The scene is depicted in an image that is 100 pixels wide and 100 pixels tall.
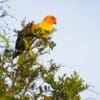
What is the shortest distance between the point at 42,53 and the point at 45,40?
2.08 ft

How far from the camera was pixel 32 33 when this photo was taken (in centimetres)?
638

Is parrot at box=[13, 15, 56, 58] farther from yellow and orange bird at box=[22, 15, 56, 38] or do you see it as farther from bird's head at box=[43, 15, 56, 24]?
bird's head at box=[43, 15, 56, 24]

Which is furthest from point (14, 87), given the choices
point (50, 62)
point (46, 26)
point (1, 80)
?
point (46, 26)

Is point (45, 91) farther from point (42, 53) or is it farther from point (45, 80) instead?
point (42, 53)

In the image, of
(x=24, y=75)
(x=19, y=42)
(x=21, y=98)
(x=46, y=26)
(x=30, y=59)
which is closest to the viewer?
(x=21, y=98)

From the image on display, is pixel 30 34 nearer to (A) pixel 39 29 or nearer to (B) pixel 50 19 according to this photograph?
(A) pixel 39 29

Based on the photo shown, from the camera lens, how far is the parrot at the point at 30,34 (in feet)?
19.1

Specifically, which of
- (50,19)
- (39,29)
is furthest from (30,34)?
(50,19)

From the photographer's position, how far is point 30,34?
6.28 metres

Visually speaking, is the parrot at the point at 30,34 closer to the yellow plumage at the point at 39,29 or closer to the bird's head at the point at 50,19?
the yellow plumage at the point at 39,29

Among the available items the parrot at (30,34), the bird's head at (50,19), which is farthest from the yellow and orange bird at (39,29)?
the bird's head at (50,19)

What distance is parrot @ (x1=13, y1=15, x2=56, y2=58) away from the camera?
582cm

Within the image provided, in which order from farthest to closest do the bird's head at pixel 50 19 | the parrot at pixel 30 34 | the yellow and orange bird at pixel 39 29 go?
1. the bird's head at pixel 50 19
2. the yellow and orange bird at pixel 39 29
3. the parrot at pixel 30 34

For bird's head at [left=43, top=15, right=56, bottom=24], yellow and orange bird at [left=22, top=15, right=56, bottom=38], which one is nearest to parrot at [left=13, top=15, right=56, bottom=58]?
yellow and orange bird at [left=22, top=15, right=56, bottom=38]
